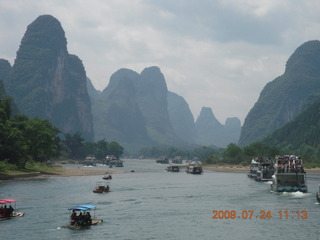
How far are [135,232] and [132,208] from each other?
20.0 meters

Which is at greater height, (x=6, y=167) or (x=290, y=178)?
(x=290, y=178)

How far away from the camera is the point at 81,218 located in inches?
2136

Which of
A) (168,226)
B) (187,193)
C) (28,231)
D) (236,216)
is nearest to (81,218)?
(28,231)

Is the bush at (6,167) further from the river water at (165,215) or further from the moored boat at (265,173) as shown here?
the moored boat at (265,173)

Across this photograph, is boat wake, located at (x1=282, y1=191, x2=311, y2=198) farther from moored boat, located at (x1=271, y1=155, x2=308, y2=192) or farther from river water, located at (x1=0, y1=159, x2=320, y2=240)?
moored boat, located at (x1=271, y1=155, x2=308, y2=192)

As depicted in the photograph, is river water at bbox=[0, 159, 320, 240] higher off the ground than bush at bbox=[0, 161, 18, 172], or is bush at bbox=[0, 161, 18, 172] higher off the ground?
bush at bbox=[0, 161, 18, 172]

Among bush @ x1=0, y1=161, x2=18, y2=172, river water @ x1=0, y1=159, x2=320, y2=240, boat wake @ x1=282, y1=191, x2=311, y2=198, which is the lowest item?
river water @ x1=0, y1=159, x2=320, y2=240

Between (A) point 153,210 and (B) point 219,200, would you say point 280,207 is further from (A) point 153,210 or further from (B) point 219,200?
(A) point 153,210

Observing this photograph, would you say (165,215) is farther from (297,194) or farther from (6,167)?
(6,167)
